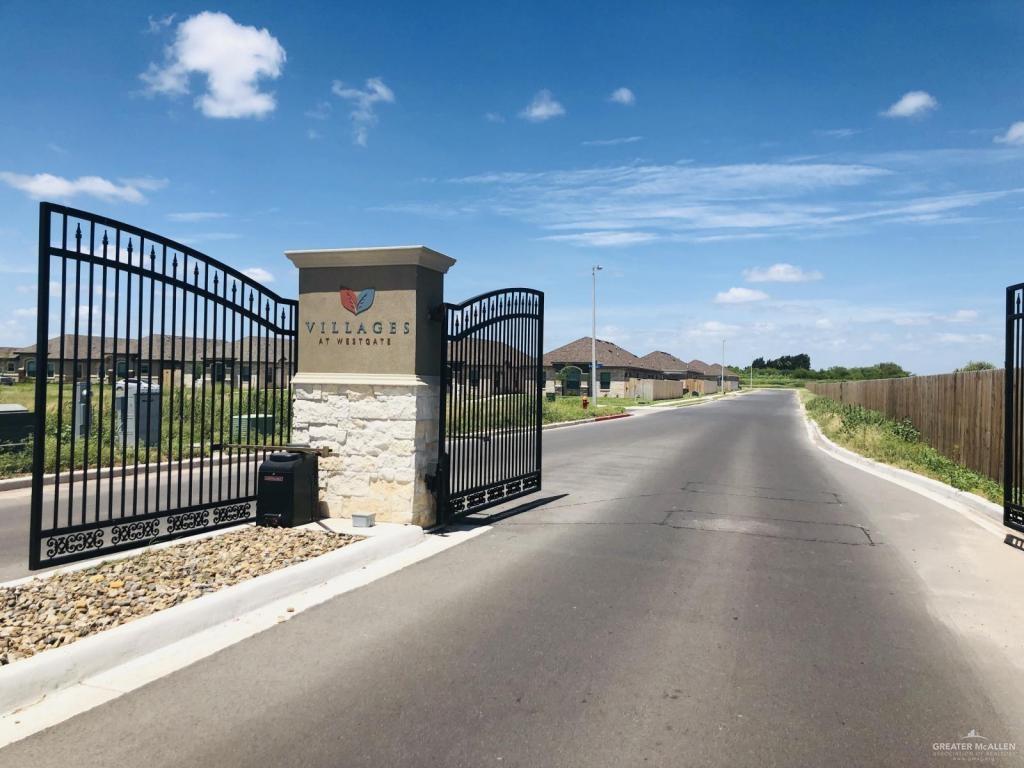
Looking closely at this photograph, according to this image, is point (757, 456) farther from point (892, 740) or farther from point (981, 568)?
point (892, 740)

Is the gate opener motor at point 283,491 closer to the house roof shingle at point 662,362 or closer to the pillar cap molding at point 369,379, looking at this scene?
the pillar cap molding at point 369,379

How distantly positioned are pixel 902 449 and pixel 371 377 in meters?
15.0

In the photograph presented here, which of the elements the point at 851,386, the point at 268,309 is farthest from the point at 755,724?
the point at 851,386

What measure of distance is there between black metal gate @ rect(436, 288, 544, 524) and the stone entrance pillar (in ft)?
0.96

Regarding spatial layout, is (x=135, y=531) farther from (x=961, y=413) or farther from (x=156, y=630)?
(x=961, y=413)

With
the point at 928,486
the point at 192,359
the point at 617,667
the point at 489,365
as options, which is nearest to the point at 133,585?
the point at 192,359

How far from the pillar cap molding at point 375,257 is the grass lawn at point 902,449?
927cm

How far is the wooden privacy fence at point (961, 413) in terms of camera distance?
13.2 meters

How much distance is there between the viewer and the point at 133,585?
5.61m

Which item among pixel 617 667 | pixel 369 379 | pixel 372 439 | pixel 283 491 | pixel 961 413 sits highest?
pixel 369 379

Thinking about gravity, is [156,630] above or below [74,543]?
below

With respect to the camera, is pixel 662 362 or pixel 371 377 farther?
pixel 662 362

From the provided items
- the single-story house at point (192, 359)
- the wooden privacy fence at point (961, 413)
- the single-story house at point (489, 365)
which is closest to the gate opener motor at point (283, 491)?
the single-story house at point (192, 359)

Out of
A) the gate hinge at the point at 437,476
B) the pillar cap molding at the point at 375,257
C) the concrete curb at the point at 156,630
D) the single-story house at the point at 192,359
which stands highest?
the pillar cap molding at the point at 375,257
